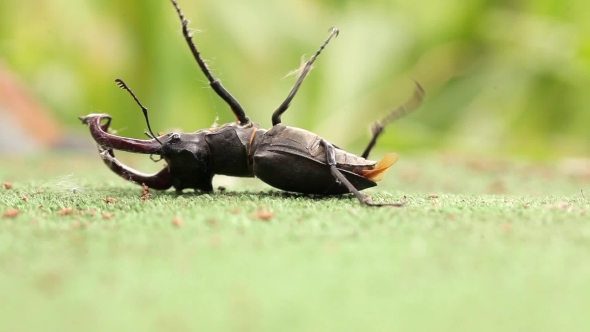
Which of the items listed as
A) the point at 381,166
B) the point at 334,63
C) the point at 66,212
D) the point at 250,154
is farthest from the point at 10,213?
the point at 334,63

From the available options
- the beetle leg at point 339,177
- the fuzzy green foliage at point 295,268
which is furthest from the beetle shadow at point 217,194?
the fuzzy green foliage at point 295,268

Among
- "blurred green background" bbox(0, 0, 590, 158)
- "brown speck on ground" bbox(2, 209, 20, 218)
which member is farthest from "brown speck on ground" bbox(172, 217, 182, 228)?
"blurred green background" bbox(0, 0, 590, 158)

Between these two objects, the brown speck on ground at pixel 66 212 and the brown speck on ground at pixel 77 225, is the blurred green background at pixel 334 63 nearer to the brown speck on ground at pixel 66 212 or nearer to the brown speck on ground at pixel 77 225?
the brown speck on ground at pixel 66 212

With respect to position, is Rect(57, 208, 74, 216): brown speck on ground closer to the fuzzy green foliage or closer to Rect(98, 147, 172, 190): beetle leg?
the fuzzy green foliage

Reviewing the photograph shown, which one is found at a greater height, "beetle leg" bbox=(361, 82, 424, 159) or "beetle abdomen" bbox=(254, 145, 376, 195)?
"beetle leg" bbox=(361, 82, 424, 159)

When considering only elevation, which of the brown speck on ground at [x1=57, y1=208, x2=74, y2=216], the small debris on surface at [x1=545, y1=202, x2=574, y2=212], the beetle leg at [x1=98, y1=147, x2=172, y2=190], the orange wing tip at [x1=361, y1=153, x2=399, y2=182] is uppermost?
the small debris on surface at [x1=545, y1=202, x2=574, y2=212]

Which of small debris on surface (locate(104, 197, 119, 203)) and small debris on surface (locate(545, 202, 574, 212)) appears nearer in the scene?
small debris on surface (locate(545, 202, 574, 212))

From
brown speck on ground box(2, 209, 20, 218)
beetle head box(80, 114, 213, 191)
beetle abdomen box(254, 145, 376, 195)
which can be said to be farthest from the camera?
beetle head box(80, 114, 213, 191)
